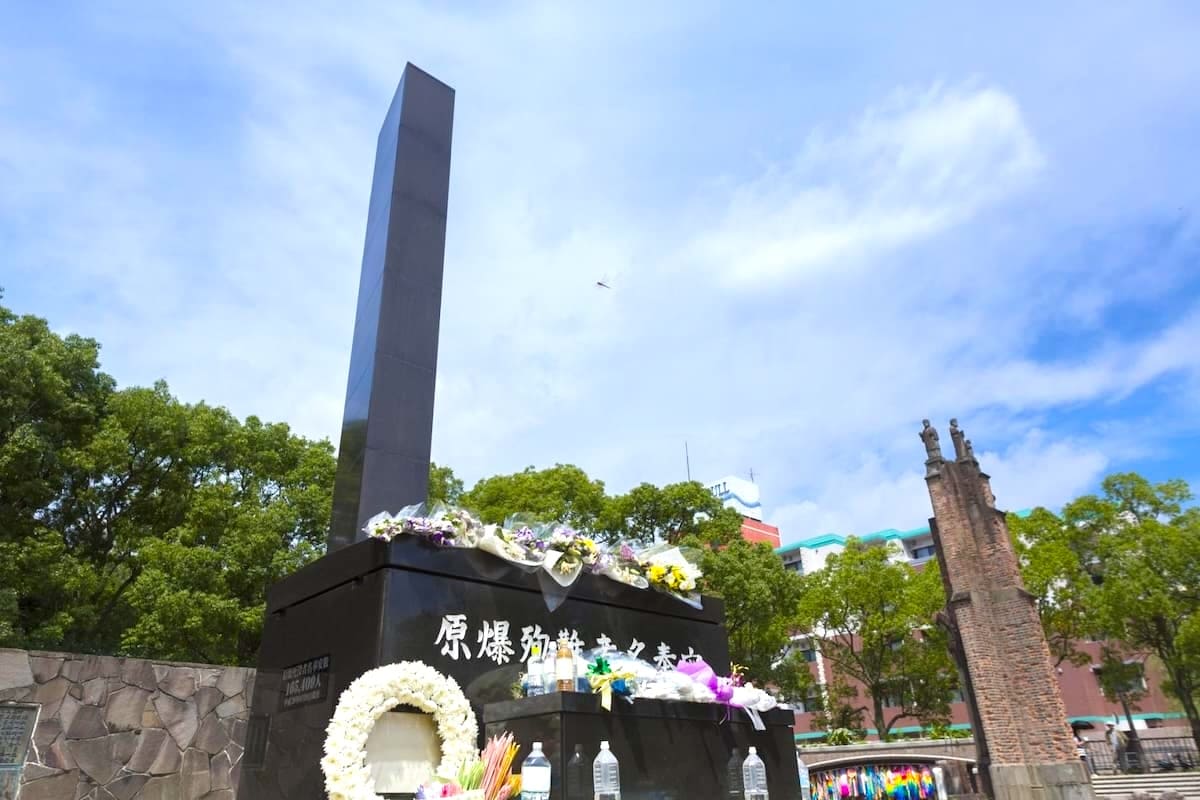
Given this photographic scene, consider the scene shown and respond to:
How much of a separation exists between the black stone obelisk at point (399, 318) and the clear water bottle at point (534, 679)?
1.81 m

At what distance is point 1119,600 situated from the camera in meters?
21.8

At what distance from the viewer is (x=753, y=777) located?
16.1 ft

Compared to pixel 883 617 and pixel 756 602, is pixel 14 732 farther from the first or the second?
pixel 883 617

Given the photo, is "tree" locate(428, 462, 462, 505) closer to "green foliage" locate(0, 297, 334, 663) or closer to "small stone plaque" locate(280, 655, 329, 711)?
"green foliage" locate(0, 297, 334, 663)

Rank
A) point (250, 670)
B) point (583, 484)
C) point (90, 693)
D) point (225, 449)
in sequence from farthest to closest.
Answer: point (583, 484), point (225, 449), point (250, 670), point (90, 693)

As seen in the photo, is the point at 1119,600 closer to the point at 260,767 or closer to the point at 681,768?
the point at 681,768

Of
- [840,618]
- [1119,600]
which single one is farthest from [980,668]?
[840,618]

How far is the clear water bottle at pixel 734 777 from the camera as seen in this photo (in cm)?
486

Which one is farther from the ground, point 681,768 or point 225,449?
point 225,449

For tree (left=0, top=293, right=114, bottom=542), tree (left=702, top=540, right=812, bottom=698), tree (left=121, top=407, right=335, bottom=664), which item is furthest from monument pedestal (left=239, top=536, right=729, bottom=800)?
tree (left=702, top=540, right=812, bottom=698)

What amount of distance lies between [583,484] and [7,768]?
17.6 metres

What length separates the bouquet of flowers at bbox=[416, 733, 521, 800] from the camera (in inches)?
154

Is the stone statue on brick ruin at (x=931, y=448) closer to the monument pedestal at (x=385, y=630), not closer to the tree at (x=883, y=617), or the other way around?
the tree at (x=883, y=617)

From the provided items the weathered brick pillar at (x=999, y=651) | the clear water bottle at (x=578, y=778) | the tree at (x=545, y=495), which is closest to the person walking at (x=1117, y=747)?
the weathered brick pillar at (x=999, y=651)
